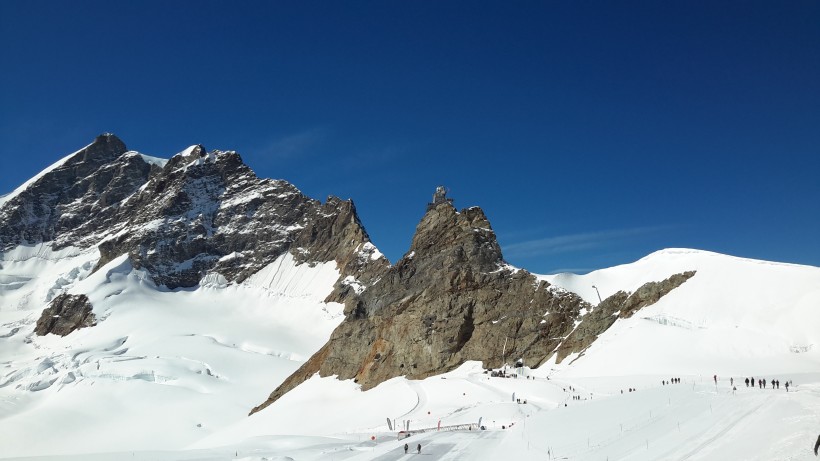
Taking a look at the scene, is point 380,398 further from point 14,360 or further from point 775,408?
point 14,360

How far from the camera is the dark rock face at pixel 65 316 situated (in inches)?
6344

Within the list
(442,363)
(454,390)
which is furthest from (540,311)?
(454,390)

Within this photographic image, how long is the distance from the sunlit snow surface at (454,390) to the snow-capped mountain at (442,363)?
238 mm

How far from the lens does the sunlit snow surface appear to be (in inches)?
1117

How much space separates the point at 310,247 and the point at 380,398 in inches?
4955

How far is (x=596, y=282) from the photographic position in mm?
A: 78938

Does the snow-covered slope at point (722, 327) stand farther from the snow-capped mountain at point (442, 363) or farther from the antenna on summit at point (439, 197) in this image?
the antenna on summit at point (439, 197)

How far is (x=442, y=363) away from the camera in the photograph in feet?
243

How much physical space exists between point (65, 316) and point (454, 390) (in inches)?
5477

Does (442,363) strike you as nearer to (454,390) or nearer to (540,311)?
(540,311)

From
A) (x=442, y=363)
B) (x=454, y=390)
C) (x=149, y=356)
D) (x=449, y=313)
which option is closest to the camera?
(x=454, y=390)

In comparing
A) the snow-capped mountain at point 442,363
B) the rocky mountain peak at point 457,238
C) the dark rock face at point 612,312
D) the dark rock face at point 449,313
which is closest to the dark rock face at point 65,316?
the snow-capped mountain at point 442,363

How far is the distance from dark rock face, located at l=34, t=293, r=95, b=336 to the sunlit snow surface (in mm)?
2728

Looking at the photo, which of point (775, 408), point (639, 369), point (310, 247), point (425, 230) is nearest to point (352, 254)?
point (310, 247)
